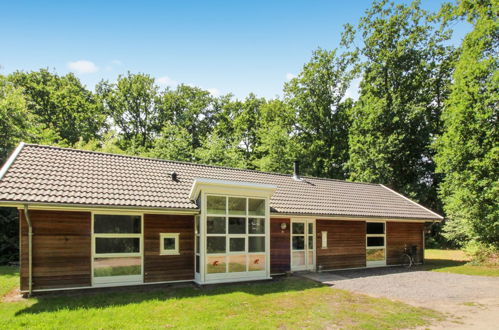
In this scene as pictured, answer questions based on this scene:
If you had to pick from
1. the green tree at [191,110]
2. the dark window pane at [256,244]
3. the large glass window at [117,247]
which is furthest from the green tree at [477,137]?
the green tree at [191,110]

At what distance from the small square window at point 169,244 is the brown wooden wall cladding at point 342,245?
5.74 m

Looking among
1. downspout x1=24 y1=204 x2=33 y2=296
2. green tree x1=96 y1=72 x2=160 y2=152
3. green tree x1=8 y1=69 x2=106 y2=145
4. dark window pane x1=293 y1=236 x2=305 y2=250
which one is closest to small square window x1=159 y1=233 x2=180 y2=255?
downspout x1=24 y1=204 x2=33 y2=296

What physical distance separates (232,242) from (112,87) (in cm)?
3199

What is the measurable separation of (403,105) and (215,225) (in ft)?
71.8

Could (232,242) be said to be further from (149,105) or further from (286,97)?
(149,105)

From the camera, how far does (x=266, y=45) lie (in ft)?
40.4

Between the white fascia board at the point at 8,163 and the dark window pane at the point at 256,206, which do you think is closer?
the white fascia board at the point at 8,163

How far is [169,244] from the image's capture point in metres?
10.2

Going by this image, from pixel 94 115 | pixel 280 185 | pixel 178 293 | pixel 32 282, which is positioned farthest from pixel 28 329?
pixel 94 115

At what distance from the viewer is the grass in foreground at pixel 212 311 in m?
6.36

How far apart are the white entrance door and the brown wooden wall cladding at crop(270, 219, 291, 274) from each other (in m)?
0.55

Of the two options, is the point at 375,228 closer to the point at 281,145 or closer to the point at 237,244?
the point at 237,244

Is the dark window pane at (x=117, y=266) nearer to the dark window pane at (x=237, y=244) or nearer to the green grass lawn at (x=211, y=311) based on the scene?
the green grass lawn at (x=211, y=311)

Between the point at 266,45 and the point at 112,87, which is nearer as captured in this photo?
the point at 266,45
